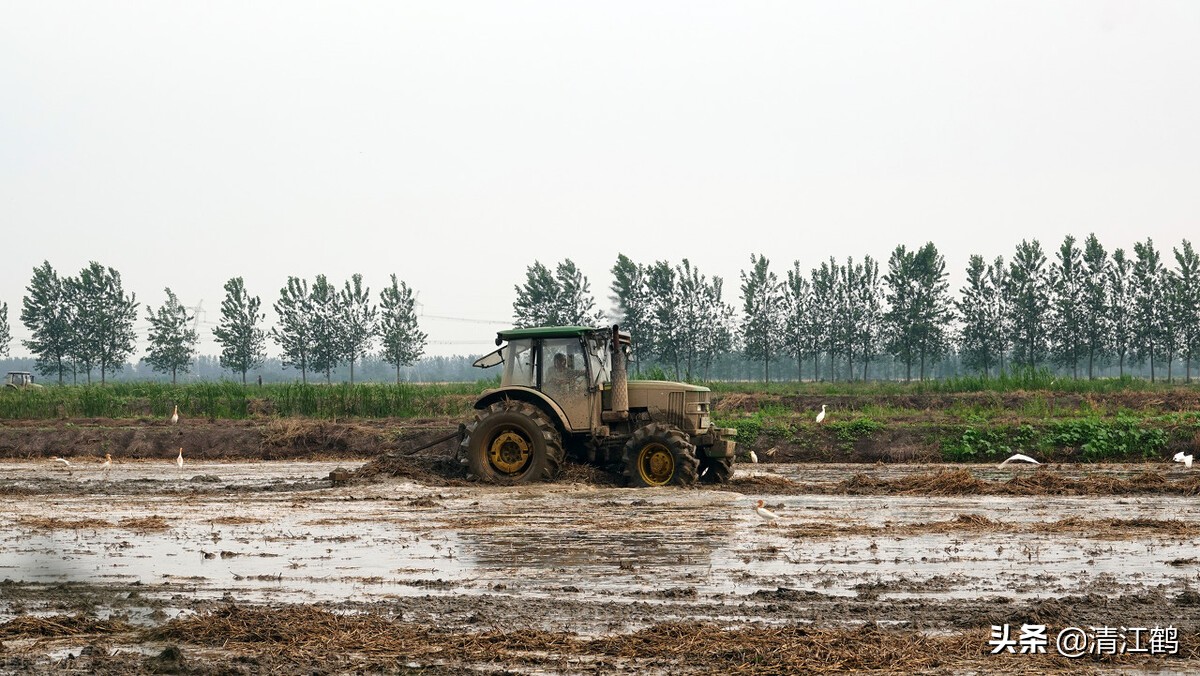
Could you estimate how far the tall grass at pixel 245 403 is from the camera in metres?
31.2

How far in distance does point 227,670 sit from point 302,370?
69.7m

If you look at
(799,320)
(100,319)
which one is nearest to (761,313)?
(799,320)

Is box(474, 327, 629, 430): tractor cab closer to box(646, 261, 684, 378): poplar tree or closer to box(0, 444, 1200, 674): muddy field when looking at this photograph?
box(0, 444, 1200, 674): muddy field

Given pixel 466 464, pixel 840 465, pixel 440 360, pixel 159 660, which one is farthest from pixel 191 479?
pixel 440 360

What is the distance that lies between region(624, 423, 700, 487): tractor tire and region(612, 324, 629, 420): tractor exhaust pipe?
0.51m

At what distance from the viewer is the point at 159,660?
729 cm

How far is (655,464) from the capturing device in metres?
17.7

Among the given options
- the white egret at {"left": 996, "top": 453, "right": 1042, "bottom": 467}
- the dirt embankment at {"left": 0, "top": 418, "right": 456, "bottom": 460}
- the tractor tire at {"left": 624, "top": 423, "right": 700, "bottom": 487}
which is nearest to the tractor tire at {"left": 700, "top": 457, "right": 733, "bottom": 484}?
the tractor tire at {"left": 624, "top": 423, "right": 700, "bottom": 487}

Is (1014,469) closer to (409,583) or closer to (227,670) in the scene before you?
(409,583)

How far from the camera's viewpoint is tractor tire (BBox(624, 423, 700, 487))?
1739cm

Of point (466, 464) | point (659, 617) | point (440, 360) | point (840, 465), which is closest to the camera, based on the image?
point (659, 617)

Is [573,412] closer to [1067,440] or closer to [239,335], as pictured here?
[1067,440]

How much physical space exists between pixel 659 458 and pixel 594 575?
7.48 metres

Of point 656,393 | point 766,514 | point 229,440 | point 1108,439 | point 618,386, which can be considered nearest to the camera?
point 766,514
